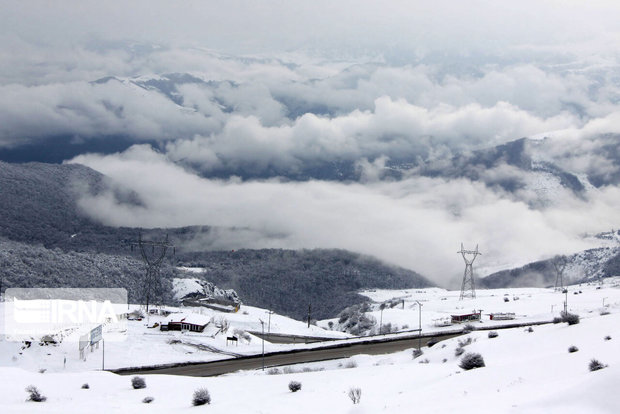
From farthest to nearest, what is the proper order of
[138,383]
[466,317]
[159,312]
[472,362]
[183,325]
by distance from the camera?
[466,317] → [159,312] → [183,325] → [138,383] → [472,362]

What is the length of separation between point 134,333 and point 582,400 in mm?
68075

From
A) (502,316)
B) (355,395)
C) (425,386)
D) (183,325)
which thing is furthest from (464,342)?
(502,316)

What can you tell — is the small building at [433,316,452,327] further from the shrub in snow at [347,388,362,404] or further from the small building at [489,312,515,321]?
the shrub in snow at [347,388,362,404]

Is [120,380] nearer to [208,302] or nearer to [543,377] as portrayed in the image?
[543,377]

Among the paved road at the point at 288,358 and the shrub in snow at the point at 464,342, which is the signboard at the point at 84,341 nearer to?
the paved road at the point at 288,358

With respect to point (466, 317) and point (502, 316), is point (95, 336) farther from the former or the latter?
point (502, 316)

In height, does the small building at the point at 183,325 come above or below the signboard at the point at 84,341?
above

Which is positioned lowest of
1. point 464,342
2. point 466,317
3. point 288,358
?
point 288,358

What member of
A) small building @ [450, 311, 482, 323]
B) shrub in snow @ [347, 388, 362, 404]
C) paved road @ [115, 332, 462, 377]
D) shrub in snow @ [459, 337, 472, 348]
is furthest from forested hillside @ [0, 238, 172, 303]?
shrub in snow @ [347, 388, 362, 404]

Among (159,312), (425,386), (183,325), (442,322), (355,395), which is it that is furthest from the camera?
(442,322)

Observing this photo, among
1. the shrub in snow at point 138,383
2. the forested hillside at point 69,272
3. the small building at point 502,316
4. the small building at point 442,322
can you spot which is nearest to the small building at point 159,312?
the forested hillside at point 69,272

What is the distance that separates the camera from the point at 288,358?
6975 centimetres

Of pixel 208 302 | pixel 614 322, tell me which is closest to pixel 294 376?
pixel 614 322

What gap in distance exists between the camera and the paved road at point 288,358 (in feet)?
202
